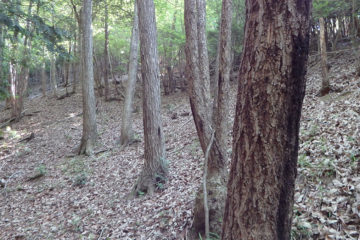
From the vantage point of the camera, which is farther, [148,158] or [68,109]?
[68,109]

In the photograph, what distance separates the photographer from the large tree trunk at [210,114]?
143 inches

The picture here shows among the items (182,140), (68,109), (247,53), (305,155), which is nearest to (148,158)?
(182,140)

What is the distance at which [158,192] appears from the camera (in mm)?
5910

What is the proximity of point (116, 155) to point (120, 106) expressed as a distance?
7.74 meters

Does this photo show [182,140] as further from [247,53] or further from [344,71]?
[247,53]

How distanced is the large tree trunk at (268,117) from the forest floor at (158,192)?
1734 mm

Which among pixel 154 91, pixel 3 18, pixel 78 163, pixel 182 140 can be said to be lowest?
pixel 78 163

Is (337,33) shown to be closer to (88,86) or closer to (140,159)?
(140,159)

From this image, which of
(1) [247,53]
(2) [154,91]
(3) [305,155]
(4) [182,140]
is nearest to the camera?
(1) [247,53]

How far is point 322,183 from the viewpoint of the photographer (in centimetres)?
→ 385

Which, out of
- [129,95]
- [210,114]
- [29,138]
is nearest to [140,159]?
[129,95]

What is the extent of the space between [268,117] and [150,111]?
471cm

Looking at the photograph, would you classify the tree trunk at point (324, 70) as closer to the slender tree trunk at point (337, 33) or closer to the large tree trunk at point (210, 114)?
the slender tree trunk at point (337, 33)

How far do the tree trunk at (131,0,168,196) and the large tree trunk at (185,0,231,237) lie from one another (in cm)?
223
